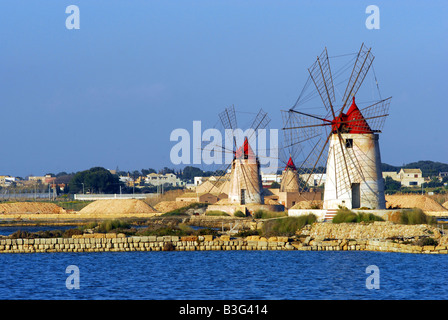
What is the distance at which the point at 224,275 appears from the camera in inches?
877

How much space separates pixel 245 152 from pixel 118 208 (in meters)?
22.1

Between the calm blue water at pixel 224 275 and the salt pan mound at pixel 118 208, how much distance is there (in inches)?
1594

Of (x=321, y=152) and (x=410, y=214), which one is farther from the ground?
(x=321, y=152)

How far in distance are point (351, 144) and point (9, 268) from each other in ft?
51.6

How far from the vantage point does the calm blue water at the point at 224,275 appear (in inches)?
743

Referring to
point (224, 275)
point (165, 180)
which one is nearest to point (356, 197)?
point (224, 275)

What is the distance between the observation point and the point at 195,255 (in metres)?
27.8

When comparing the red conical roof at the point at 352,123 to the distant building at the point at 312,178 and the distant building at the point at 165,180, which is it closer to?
the distant building at the point at 312,178

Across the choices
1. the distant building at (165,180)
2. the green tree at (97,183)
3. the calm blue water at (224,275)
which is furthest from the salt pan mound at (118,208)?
the distant building at (165,180)

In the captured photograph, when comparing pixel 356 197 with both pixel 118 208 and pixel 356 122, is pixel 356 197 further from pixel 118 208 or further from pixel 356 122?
pixel 118 208

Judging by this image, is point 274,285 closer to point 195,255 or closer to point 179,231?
point 195,255

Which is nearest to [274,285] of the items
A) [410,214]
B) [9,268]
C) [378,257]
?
[378,257]
